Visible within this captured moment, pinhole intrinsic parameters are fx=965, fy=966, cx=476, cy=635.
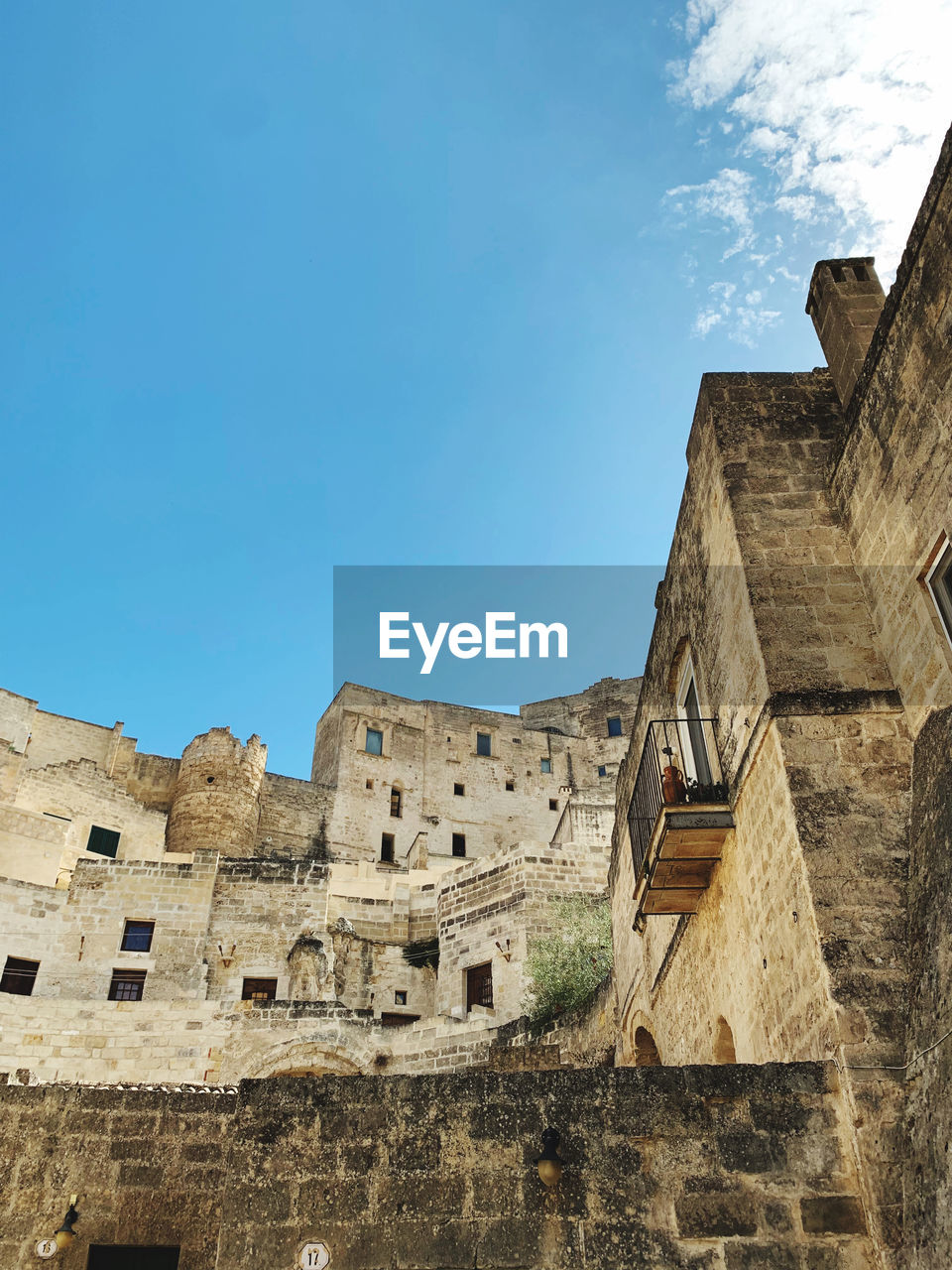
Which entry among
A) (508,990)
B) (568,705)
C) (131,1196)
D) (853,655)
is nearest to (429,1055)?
(508,990)

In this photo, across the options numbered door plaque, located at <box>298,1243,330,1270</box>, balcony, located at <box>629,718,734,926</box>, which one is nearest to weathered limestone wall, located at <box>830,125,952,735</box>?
balcony, located at <box>629,718,734,926</box>

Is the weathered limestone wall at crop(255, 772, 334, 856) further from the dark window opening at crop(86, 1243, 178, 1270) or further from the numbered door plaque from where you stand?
the numbered door plaque

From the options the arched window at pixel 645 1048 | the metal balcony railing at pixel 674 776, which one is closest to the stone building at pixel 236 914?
the arched window at pixel 645 1048

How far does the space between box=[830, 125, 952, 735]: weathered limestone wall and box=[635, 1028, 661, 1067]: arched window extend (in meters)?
6.73

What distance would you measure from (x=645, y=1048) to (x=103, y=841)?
25.7m

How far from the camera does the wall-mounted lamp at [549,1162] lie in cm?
457

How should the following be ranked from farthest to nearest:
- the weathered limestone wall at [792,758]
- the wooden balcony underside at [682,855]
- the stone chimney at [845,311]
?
the stone chimney at [845,311]
the wooden balcony underside at [682,855]
the weathered limestone wall at [792,758]

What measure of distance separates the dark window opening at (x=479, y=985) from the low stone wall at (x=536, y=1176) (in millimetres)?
16969

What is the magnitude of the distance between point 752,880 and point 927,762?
1480mm

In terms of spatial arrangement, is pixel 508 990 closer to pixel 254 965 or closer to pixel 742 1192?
pixel 254 965

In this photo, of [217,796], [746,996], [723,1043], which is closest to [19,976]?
[217,796]

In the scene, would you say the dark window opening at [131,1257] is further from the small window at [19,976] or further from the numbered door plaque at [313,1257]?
the small window at [19,976]

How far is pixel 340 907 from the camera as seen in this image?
2420 cm

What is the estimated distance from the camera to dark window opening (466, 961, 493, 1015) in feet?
70.0
